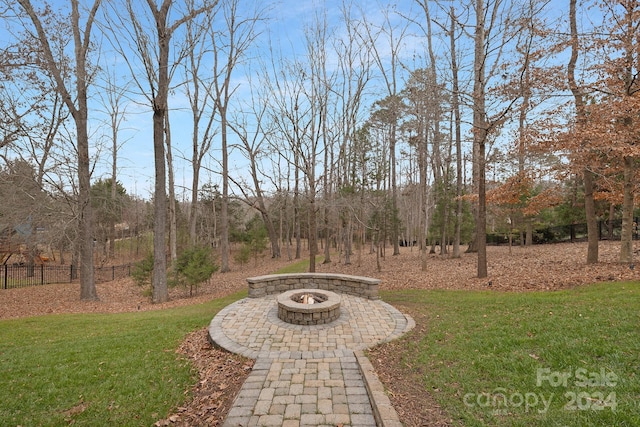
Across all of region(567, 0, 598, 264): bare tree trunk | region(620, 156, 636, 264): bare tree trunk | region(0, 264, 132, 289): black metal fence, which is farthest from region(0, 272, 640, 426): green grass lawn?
region(0, 264, 132, 289): black metal fence

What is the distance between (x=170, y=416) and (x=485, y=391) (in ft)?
10.2

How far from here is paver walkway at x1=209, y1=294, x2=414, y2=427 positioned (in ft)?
8.94

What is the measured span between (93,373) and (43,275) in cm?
1357

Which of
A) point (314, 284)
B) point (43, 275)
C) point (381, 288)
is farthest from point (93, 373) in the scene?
point (43, 275)

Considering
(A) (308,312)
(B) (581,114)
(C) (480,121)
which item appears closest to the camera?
(A) (308,312)

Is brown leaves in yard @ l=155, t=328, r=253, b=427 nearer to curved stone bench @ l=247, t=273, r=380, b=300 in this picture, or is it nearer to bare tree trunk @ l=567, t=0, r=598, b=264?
curved stone bench @ l=247, t=273, r=380, b=300

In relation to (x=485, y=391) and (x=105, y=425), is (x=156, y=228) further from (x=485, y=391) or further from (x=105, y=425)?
(x=485, y=391)

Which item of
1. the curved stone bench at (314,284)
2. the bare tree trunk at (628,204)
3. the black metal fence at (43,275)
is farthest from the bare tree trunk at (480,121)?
the black metal fence at (43,275)

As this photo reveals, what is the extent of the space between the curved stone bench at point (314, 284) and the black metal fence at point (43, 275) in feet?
37.2

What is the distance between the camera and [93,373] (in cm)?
375

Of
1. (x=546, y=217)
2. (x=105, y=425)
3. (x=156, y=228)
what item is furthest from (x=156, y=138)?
(x=546, y=217)

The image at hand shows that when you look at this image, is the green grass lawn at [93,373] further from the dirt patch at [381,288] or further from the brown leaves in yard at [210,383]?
the dirt patch at [381,288]

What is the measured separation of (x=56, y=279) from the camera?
13.7 metres

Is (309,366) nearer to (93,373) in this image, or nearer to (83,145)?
(93,373)
